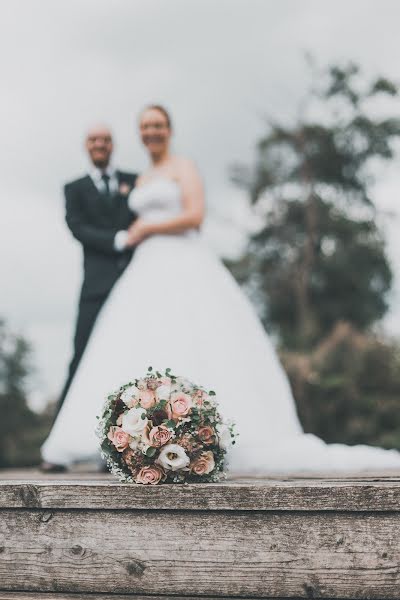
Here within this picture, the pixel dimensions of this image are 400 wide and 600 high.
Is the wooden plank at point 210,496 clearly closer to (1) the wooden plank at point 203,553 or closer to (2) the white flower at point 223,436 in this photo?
(1) the wooden plank at point 203,553

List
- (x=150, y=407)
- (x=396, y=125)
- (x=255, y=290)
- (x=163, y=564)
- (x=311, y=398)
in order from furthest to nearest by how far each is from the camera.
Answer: (x=255, y=290) → (x=396, y=125) → (x=311, y=398) → (x=150, y=407) → (x=163, y=564)

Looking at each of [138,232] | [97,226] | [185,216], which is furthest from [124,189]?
[185,216]

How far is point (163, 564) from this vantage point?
3330mm

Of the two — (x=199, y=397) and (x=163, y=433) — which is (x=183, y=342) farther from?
(x=163, y=433)

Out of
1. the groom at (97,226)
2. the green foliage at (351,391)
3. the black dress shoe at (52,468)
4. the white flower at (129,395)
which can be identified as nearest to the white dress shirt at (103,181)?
the groom at (97,226)

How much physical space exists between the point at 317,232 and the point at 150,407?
27.3 m

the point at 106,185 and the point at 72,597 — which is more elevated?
the point at 106,185

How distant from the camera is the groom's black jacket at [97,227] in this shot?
644cm

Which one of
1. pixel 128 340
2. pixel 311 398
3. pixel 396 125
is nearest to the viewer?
pixel 128 340

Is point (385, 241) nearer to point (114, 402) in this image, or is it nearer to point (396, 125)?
point (396, 125)

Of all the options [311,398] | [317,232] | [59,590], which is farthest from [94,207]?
[317,232]

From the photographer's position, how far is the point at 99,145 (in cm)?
655

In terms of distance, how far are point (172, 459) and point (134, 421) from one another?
0.22m

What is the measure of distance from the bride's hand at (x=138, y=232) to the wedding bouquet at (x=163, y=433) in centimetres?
270
